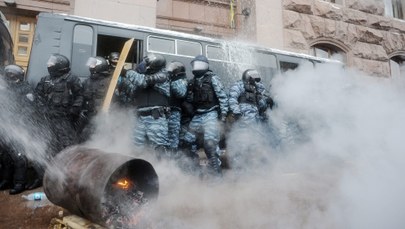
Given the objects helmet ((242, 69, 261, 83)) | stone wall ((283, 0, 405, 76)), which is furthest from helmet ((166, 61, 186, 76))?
stone wall ((283, 0, 405, 76))

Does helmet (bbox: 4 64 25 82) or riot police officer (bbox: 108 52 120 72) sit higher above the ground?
riot police officer (bbox: 108 52 120 72)

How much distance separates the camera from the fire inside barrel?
8.82ft

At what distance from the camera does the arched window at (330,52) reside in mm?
10695

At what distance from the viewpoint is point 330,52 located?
1097 cm

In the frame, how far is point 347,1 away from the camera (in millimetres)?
Result: 11180

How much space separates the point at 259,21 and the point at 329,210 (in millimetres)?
7042

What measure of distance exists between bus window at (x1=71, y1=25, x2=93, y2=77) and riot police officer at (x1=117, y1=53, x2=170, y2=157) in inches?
27.0

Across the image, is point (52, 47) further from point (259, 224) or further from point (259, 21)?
point (259, 21)

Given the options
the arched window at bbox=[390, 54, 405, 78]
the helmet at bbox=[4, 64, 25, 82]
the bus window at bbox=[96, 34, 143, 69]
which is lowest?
the helmet at bbox=[4, 64, 25, 82]

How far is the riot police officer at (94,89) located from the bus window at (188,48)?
53.5 inches

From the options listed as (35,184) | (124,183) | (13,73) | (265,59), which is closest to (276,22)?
(265,59)

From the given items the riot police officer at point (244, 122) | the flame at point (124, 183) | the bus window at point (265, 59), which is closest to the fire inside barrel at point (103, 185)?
the flame at point (124, 183)

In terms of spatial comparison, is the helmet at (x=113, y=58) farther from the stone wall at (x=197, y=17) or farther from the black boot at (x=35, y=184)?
the stone wall at (x=197, y=17)

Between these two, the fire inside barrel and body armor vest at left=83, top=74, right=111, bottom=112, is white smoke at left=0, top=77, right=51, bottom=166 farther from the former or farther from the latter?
the fire inside barrel
